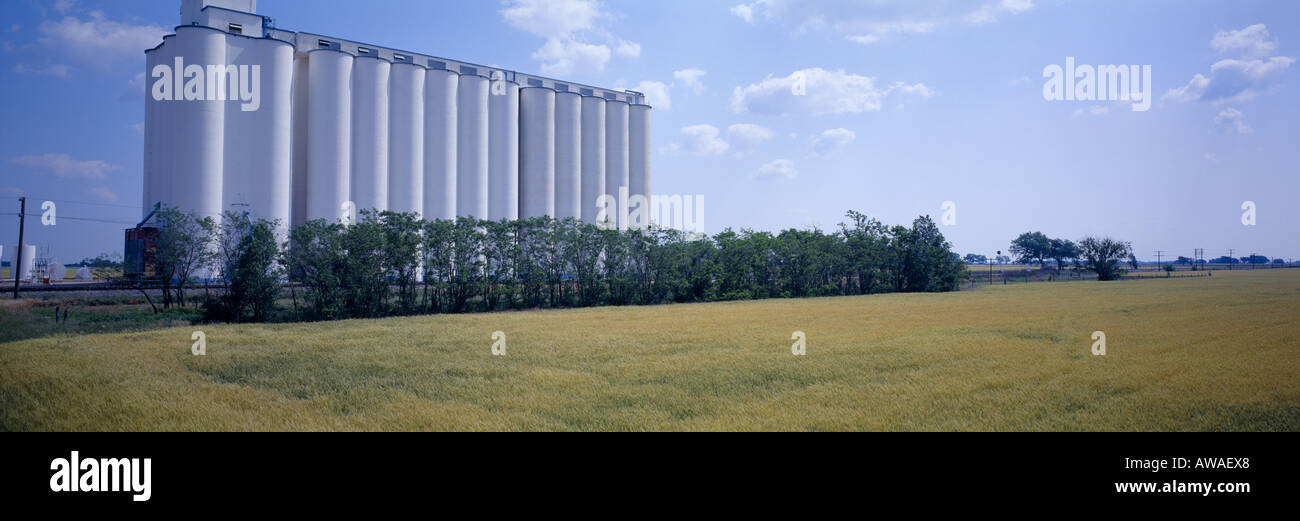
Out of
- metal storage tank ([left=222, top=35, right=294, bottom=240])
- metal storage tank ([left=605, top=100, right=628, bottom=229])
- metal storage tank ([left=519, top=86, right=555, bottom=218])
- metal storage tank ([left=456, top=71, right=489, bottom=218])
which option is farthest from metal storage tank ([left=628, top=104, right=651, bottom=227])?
metal storage tank ([left=222, top=35, right=294, bottom=240])

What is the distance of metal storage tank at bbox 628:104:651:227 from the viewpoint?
6125 cm

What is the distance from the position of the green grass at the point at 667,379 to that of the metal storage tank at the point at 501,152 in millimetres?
32942

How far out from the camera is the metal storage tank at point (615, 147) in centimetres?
5950

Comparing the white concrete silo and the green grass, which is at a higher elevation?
the white concrete silo

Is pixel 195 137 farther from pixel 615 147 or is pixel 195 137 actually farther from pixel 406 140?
pixel 615 147

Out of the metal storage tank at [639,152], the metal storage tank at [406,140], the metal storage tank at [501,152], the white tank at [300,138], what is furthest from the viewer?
the metal storage tank at [639,152]

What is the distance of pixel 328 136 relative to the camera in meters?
41.8

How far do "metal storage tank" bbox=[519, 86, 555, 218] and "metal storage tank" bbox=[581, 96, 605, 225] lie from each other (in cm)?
413

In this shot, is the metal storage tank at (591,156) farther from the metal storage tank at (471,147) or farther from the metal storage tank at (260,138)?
the metal storage tank at (260,138)

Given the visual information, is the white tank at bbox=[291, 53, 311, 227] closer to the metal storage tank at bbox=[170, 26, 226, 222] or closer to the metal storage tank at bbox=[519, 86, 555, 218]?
the metal storage tank at bbox=[170, 26, 226, 222]

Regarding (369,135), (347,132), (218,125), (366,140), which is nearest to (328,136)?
(347,132)

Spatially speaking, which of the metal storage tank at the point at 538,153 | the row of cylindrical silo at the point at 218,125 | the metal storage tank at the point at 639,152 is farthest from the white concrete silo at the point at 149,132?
the metal storage tank at the point at 639,152

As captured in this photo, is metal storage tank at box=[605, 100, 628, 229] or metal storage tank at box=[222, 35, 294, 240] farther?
metal storage tank at box=[605, 100, 628, 229]
